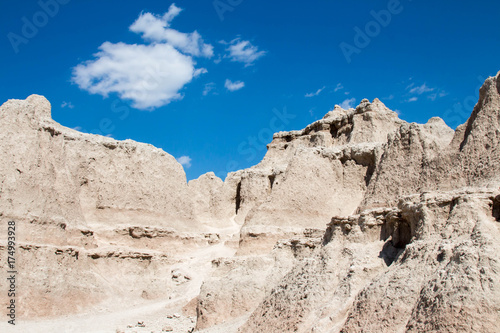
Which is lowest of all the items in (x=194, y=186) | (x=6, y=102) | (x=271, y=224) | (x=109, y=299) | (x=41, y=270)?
(x=109, y=299)

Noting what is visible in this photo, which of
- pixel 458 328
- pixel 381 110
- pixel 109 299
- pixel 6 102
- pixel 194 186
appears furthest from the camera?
pixel 194 186

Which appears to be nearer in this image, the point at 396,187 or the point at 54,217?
the point at 396,187

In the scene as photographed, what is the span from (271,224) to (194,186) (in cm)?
1451

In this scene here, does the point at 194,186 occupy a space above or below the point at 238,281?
above

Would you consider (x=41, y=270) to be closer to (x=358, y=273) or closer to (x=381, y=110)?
(x=358, y=273)

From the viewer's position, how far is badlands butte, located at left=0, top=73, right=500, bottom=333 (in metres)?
7.97

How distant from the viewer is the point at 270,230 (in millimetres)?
21203

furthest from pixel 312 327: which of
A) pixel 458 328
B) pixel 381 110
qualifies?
pixel 381 110

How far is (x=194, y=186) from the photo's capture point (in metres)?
35.4

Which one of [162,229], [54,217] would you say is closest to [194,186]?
[162,229]

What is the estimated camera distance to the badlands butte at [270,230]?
26.2 ft

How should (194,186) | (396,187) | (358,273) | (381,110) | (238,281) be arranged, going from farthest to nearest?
(194,186)
(381,110)
(238,281)
(396,187)
(358,273)

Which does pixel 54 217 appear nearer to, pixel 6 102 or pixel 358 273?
pixel 6 102

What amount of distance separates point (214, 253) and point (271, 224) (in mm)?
5341
